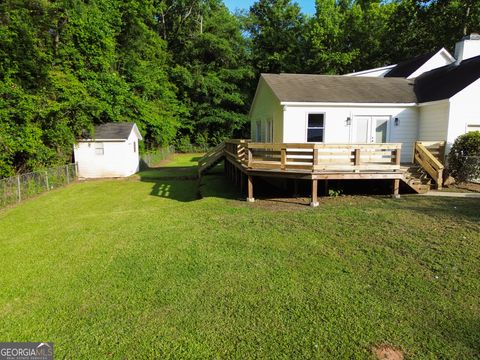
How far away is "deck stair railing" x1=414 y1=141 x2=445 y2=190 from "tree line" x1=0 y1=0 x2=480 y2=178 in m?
16.5

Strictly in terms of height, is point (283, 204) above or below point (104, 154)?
below

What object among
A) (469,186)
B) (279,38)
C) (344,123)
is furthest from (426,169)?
(279,38)

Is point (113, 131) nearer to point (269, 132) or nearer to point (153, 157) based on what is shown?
point (153, 157)

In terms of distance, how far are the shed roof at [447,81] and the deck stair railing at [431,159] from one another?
1.88 metres

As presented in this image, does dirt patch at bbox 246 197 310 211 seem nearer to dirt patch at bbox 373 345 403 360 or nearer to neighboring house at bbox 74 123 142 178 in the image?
dirt patch at bbox 373 345 403 360

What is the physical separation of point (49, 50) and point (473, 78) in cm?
2201

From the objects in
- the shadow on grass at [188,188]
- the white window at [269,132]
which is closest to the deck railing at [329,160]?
the shadow on grass at [188,188]

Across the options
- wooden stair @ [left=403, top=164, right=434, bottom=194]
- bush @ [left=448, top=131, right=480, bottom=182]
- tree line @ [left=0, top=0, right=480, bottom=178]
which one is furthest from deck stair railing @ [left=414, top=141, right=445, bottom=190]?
tree line @ [left=0, top=0, right=480, bottom=178]

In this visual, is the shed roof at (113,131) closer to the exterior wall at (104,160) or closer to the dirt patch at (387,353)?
the exterior wall at (104,160)

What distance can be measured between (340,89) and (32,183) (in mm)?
14003

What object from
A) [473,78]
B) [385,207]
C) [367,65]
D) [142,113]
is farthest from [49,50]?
[367,65]

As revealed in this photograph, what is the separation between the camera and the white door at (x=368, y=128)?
41.7ft

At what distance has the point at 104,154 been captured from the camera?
19.6 metres

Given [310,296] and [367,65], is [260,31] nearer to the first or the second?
[367,65]
